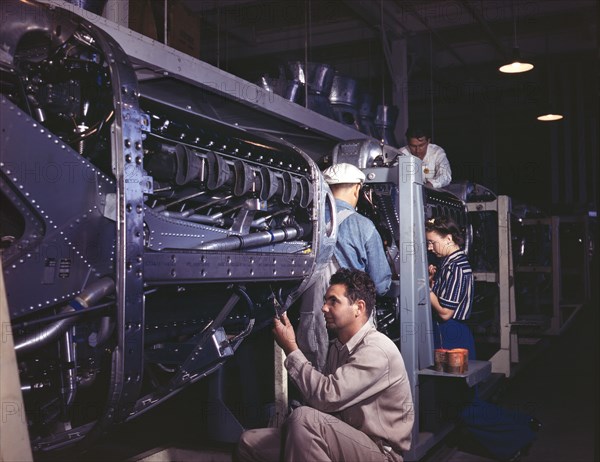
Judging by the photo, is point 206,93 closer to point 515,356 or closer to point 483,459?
point 483,459

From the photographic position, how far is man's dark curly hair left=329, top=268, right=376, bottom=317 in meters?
2.90

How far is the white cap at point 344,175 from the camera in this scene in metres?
3.81

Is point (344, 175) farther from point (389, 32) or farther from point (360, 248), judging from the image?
point (389, 32)

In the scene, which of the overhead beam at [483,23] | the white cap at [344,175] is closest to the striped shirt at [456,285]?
the white cap at [344,175]

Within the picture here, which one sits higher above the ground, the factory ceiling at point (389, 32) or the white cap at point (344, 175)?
the factory ceiling at point (389, 32)

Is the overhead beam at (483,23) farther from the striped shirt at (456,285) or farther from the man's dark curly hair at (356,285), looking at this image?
the man's dark curly hair at (356,285)

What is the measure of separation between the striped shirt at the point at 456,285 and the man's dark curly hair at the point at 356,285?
70.6 inches

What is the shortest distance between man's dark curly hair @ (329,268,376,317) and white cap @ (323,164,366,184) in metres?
0.96

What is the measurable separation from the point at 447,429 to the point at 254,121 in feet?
8.95

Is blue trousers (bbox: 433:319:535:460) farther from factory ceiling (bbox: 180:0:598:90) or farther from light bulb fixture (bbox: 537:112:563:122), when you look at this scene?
light bulb fixture (bbox: 537:112:563:122)

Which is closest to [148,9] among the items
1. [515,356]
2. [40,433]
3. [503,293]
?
[40,433]

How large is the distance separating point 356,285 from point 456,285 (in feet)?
6.29

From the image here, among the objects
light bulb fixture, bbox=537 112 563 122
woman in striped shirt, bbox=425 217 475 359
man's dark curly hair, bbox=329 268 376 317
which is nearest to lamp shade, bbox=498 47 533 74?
light bulb fixture, bbox=537 112 563 122

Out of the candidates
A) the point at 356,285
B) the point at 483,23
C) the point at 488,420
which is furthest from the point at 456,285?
the point at 483,23
